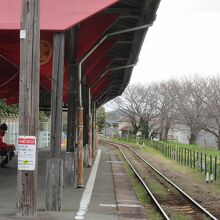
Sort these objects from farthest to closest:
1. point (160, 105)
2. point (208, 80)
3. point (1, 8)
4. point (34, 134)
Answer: point (160, 105)
point (208, 80)
point (1, 8)
point (34, 134)

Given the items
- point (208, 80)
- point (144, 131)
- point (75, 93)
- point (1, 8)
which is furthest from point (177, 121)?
point (1, 8)

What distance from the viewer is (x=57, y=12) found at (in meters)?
10.5

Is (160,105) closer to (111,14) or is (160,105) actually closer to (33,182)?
(111,14)

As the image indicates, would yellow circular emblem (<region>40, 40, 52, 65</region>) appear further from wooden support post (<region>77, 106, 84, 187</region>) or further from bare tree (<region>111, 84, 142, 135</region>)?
bare tree (<region>111, 84, 142, 135</region>)

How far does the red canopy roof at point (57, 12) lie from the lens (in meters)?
10.2

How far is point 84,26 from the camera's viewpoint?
521 inches

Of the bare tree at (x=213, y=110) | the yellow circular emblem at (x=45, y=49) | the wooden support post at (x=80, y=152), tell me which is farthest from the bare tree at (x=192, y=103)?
the yellow circular emblem at (x=45, y=49)

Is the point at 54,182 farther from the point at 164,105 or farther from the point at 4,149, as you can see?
the point at 164,105

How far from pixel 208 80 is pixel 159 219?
50633 millimetres

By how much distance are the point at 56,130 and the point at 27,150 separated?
173cm

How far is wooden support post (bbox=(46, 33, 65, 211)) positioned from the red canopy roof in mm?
268

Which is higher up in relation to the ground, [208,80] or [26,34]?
[208,80]

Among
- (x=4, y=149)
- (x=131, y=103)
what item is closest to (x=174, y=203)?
(x=4, y=149)

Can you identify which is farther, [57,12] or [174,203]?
[174,203]
